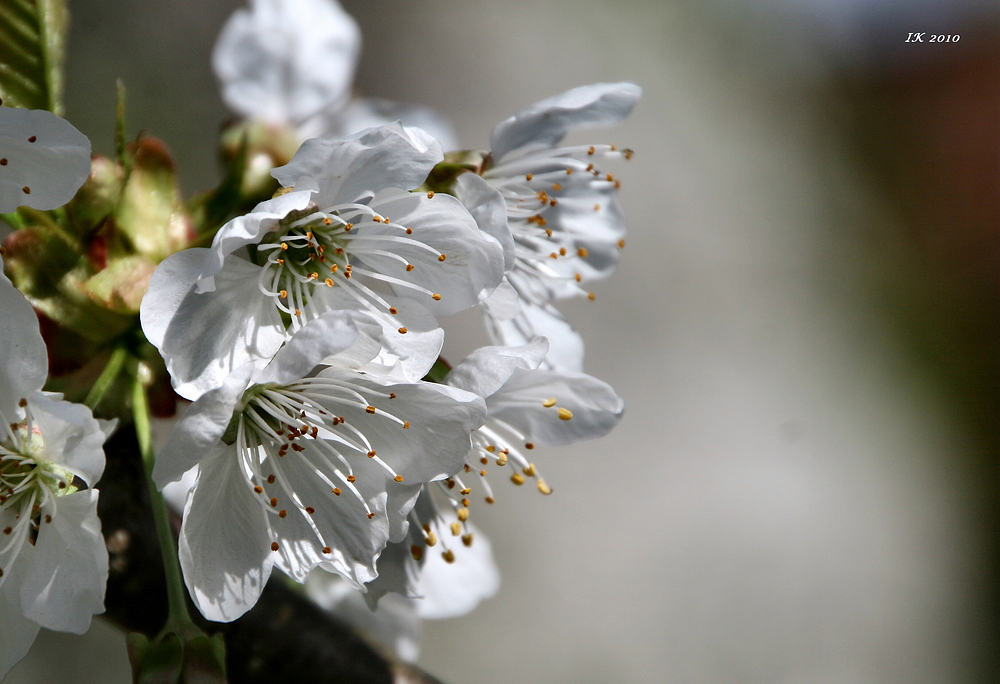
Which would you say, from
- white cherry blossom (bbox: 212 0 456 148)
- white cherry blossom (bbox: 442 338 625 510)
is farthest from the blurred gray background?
white cherry blossom (bbox: 442 338 625 510)

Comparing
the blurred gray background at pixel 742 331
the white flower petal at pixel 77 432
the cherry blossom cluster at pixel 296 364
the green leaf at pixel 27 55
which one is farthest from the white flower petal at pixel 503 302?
the blurred gray background at pixel 742 331

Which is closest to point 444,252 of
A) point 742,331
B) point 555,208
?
point 555,208

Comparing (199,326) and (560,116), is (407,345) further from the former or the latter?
(560,116)

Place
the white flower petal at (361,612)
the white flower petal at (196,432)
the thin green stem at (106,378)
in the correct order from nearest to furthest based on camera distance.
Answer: the white flower petal at (196,432) → the thin green stem at (106,378) → the white flower petal at (361,612)

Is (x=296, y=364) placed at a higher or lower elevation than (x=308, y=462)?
higher

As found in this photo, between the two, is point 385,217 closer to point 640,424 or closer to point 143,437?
point 143,437

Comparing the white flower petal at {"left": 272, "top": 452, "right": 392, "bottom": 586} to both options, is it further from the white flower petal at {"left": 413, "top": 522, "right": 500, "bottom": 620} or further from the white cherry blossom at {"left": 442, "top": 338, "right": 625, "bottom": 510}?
the white flower petal at {"left": 413, "top": 522, "right": 500, "bottom": 620}

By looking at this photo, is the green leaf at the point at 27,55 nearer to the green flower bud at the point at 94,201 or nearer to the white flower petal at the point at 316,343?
the green flower bud at the point at 94,201
